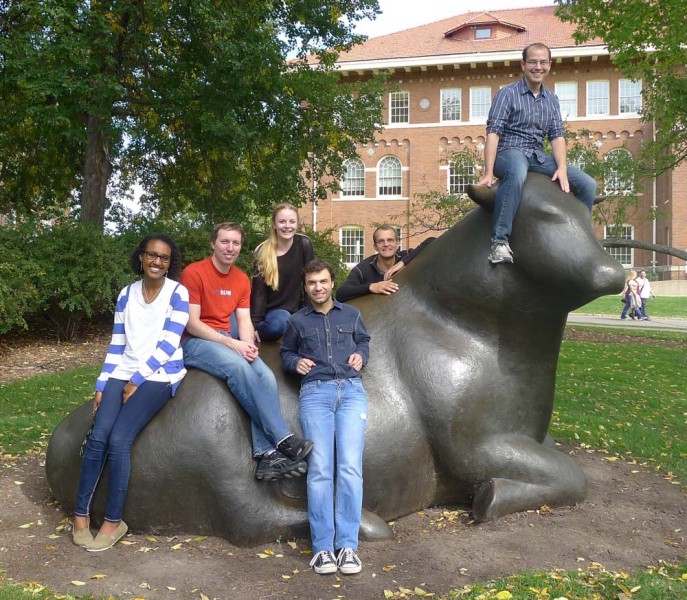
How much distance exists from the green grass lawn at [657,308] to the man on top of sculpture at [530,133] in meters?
20.5

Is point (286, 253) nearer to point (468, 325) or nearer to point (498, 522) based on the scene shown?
point (468, 325)

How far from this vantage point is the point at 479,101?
114 ft

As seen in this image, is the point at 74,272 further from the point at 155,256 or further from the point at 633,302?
the point at 633,302

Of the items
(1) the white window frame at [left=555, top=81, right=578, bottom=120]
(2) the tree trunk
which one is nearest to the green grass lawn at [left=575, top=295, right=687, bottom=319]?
(1) the white window frame at [left=555, top=81, right=578, bottom=120]

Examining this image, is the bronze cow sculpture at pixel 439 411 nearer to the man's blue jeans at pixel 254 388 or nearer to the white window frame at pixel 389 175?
the man's blue jeans at pixel 254 388

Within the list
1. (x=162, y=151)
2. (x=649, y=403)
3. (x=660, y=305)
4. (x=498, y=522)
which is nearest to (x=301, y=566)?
(x=498, y=522)

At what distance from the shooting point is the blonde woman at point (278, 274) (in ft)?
15.4

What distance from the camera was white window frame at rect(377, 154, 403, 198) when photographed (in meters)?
36.2

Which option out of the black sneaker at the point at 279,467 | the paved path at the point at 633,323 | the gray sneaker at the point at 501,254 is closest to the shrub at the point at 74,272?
the black sneaker at the point at 279,467

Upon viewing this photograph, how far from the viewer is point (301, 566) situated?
12.2 ft

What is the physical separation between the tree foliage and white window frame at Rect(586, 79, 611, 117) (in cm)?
2030

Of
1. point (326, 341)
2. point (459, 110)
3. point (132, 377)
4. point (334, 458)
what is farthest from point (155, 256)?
point (459, 110)

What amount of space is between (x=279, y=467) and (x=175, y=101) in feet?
34.8

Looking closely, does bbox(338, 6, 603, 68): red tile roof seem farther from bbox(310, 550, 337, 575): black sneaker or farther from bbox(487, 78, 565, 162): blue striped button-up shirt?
bbox(310, 550, 337, 575): black sneaker
